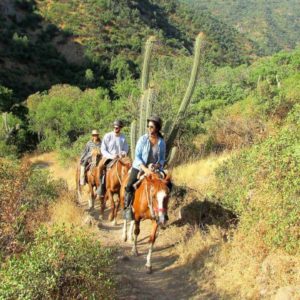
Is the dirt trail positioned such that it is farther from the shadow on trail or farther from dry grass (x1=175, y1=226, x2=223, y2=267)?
the shadow on trail

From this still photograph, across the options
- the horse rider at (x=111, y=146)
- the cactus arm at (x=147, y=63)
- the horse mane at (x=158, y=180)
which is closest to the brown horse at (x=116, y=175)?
the horse rider at (x=111, y=146)

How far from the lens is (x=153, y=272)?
301 inches

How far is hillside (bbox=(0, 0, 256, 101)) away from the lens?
61.8 metres

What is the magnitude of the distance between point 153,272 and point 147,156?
1.99 metres

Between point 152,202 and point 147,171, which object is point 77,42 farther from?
point 152,202

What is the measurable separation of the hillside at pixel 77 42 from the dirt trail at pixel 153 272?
47.1m

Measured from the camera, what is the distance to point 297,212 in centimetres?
629

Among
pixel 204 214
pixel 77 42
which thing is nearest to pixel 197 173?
pixel 204 214

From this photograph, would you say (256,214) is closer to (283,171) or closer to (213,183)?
(283,171)

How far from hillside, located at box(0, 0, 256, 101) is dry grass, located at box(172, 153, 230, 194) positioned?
43.3 metres

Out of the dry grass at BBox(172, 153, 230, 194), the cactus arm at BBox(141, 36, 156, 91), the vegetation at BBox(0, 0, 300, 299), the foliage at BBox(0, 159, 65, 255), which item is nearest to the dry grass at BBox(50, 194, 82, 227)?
the vegetation at BBox(0, 0, 300, 299)

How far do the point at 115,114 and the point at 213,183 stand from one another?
46.4 ft

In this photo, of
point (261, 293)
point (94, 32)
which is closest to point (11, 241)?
point (261, 293)

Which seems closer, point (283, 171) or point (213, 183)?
point (283, 171)
